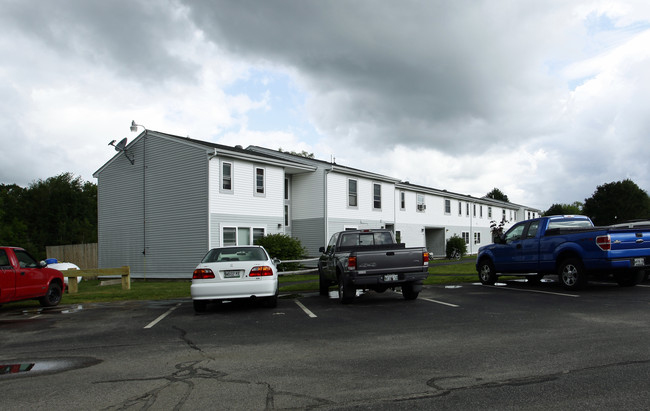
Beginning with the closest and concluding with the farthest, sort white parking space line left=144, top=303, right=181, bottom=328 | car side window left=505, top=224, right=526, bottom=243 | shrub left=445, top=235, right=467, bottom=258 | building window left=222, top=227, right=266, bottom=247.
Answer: white parking space line left=144, top=303, right=181, bottom=328 < car side window left=505, top=224, right=526, bottom=243 < building window left=222, top=227, right=266, bottom=247 < shrub left=445, top=235, right=467, bottom=258

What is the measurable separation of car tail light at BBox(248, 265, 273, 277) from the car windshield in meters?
0.41

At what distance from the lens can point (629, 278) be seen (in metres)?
12.9

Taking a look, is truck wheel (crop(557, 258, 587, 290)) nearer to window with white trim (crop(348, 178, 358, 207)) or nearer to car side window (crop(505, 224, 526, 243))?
car side window (crop(505, 224, 526, 243))

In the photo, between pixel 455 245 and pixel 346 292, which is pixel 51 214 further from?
pixel 346 292

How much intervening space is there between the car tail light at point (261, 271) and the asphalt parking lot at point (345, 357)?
0.82m

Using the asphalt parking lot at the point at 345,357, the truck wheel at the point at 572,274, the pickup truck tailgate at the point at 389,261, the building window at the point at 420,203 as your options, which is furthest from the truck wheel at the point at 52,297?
the building window at the point at 420,203

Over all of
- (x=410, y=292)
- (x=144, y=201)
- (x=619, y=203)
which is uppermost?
(x=619, y=203)

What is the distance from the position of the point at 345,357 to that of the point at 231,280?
4966 millimetres

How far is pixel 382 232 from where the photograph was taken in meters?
13.0

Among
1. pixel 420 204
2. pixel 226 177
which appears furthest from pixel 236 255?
pixel 420 204

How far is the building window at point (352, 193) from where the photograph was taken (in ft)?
98.7

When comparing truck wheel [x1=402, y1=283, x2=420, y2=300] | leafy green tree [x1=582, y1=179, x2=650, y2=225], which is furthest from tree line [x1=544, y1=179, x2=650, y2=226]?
truck wheel [x1=402, y1=283, x2=420, y2=300]

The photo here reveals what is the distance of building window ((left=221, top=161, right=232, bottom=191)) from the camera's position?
23422 mm

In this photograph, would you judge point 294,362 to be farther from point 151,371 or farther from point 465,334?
point 465,334
